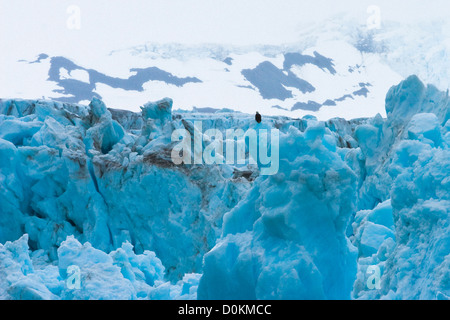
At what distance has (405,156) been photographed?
5.75 metres

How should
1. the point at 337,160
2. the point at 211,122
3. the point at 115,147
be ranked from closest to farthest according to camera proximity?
the point at 337,160 → the point at 115,147 → the point at 211,122

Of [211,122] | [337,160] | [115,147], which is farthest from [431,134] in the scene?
[211,122]

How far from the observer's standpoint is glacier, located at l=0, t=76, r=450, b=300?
3881 millimetres

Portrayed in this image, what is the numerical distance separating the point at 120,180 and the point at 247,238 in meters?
8.55

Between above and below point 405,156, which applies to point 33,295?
below

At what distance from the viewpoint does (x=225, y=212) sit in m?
10.7

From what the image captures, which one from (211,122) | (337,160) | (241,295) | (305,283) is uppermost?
(337,160)

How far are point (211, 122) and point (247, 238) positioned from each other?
1993 centimetres

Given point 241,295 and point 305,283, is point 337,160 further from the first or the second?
point 241,295

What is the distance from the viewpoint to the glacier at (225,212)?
12.7ft

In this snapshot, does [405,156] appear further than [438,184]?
Yes
